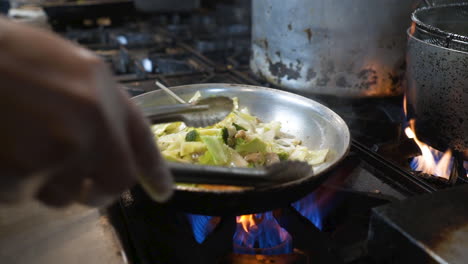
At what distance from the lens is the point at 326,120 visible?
1.49 meters

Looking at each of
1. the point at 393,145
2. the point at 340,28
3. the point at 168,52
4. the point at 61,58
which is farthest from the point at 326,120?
the point at 168,52

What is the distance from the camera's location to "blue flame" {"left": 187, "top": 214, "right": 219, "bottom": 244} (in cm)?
124

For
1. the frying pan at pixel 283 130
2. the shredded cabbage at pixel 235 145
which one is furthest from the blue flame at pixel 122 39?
the shredded cabbage at pixel 235 145

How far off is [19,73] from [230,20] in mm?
3575

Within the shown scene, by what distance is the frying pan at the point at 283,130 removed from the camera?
99 cm

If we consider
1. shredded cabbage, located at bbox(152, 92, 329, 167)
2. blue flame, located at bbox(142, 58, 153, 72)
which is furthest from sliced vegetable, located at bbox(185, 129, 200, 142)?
blue flame, located at bbox(142, 58, 153, 72)

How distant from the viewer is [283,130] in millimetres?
1657

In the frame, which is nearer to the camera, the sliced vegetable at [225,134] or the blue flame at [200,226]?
the blue flame at [200,226]

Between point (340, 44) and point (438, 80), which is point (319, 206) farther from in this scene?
point (340, 44)

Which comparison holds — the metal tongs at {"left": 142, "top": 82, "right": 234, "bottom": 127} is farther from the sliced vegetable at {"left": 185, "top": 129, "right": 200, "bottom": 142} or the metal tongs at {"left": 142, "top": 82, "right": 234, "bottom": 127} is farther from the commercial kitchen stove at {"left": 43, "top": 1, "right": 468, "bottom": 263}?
the commercial kitchen stove at {"left": 43, "top": 1, "right": 468, "bottom": 263}

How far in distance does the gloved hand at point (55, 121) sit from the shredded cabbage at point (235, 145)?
706 millimetres

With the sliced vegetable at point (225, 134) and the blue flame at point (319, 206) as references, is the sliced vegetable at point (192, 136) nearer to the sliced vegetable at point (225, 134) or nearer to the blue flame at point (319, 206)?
the sliced vegetable at point (225, 134)

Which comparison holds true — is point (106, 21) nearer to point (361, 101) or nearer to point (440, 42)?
point (361, 101)

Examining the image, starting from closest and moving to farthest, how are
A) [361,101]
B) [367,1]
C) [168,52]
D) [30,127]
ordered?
[30,127] < [367,1] < [361,101] < [168,52]
